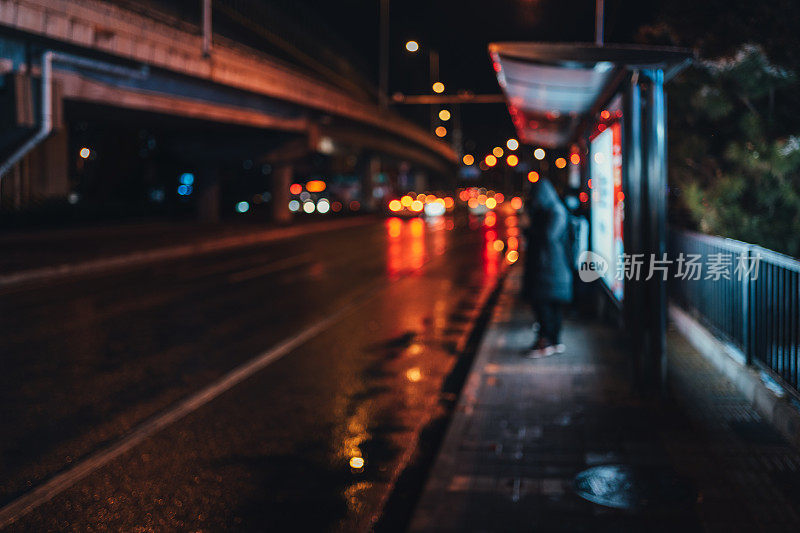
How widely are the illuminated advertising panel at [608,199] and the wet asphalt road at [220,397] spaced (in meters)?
2.07

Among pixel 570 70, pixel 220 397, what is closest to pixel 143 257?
pixel 220 397

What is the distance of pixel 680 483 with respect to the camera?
16.1 ft

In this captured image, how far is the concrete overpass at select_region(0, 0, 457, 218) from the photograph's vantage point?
66.9ft

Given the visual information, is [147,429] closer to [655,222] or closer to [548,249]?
[655,222]

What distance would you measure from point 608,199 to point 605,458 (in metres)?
4.70

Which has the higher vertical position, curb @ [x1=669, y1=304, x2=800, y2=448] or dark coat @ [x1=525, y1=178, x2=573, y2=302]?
dark coat @ [x1=525, y1=178, x2=573, y2=302]

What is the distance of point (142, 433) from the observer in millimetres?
6422

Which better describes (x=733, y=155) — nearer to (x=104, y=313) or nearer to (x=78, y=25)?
(x=104, y=313)

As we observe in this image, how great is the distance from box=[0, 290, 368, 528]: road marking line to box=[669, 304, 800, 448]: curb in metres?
4.44

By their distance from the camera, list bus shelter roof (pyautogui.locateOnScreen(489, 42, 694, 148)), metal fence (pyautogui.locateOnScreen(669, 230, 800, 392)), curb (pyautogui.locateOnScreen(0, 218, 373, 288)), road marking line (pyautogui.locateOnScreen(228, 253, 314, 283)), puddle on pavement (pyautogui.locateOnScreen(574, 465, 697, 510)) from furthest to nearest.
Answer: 1. road marking line (pyautogui.locateOnScreen(228, 253, 314, 283))
2. curb (pyautogui.locateOnScreen(0, 218, 373, 288))
3. bus shelter roof (pyautogui.locateOnScreen(489, 42, 694, 148))
4. metal fence (pyautogui.locateOnScreen(669, 230, 800, 392))
5. puddle on pavement (pyautogui.locateOnScreen(574, 465, 697, 510))

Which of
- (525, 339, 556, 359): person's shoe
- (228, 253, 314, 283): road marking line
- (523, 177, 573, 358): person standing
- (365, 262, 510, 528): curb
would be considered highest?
(523, 177, 573, 358): person standing

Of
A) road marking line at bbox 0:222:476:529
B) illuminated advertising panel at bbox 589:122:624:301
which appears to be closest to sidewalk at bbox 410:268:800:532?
illuminated advertising panel at bbox 589:122:624:301

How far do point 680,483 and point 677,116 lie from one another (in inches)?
279

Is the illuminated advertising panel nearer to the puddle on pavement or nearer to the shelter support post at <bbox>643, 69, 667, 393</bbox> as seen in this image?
the shelter support post at <bbox>643, 69, 667, 393</bbox>
